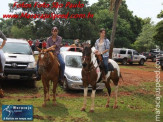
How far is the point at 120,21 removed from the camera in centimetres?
5075

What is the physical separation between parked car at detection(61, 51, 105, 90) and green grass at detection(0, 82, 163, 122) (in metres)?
0.41

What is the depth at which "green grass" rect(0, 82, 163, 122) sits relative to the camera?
6199 mm

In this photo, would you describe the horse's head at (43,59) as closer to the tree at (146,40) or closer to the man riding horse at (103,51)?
the man riding horse at (103,51)

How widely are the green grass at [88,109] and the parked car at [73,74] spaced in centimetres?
41

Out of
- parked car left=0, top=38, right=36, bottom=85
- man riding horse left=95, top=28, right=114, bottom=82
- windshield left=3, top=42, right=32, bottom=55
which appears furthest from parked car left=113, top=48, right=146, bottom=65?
man riding horse left=95, top=28, right=114, bottom=82

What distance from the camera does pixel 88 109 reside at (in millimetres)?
7172

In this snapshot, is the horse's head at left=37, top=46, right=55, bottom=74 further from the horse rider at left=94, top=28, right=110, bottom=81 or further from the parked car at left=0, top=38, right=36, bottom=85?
the parked car at left=0, top=38, right=36, bottom=85

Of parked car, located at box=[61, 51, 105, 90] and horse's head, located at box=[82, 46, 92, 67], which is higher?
horse's head, located at box=[82, 46, 92, 67]

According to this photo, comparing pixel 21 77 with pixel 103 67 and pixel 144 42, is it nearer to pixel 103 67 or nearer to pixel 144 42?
pixel 103 67

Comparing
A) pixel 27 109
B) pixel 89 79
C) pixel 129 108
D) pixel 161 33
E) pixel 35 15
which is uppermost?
pixel 35 15

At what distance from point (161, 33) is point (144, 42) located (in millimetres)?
20950

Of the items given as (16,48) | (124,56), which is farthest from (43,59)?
(124,56)

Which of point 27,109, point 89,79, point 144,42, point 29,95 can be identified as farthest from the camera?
point 144,42

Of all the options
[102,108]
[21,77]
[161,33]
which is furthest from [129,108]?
[161,33]
